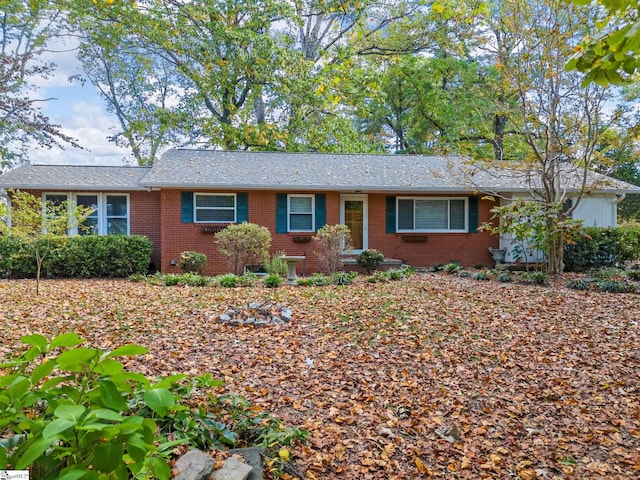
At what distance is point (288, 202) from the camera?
12898mm

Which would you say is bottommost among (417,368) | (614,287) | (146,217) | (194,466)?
(417,368)

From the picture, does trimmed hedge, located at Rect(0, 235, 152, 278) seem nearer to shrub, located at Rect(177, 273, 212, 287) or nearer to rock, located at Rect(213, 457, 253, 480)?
shrub, located at Rect(177, 273, 212, 287)

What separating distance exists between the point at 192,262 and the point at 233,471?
915 cm

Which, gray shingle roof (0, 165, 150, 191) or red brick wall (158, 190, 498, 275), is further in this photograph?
gray shingle roof (0, 165, 150, 191)

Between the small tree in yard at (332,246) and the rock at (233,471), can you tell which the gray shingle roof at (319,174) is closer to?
the small tree in yard at (332,246)

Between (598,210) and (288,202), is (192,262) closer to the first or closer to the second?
(288,202)

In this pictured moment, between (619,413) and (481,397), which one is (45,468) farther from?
(619,413)

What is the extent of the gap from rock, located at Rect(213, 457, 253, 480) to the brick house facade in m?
10.2

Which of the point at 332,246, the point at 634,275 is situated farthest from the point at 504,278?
the point at 332,246

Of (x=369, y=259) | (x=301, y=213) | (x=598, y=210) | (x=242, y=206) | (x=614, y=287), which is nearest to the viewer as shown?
(x=614, y=287)

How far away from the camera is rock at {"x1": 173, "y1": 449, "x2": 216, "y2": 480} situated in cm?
231

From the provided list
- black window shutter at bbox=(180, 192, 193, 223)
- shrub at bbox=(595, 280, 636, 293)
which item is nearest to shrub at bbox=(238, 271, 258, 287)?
black window shutter at bbox=(180, 192, 193, 223)

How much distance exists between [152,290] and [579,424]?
7832 mm

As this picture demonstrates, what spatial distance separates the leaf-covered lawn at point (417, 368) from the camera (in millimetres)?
3152
